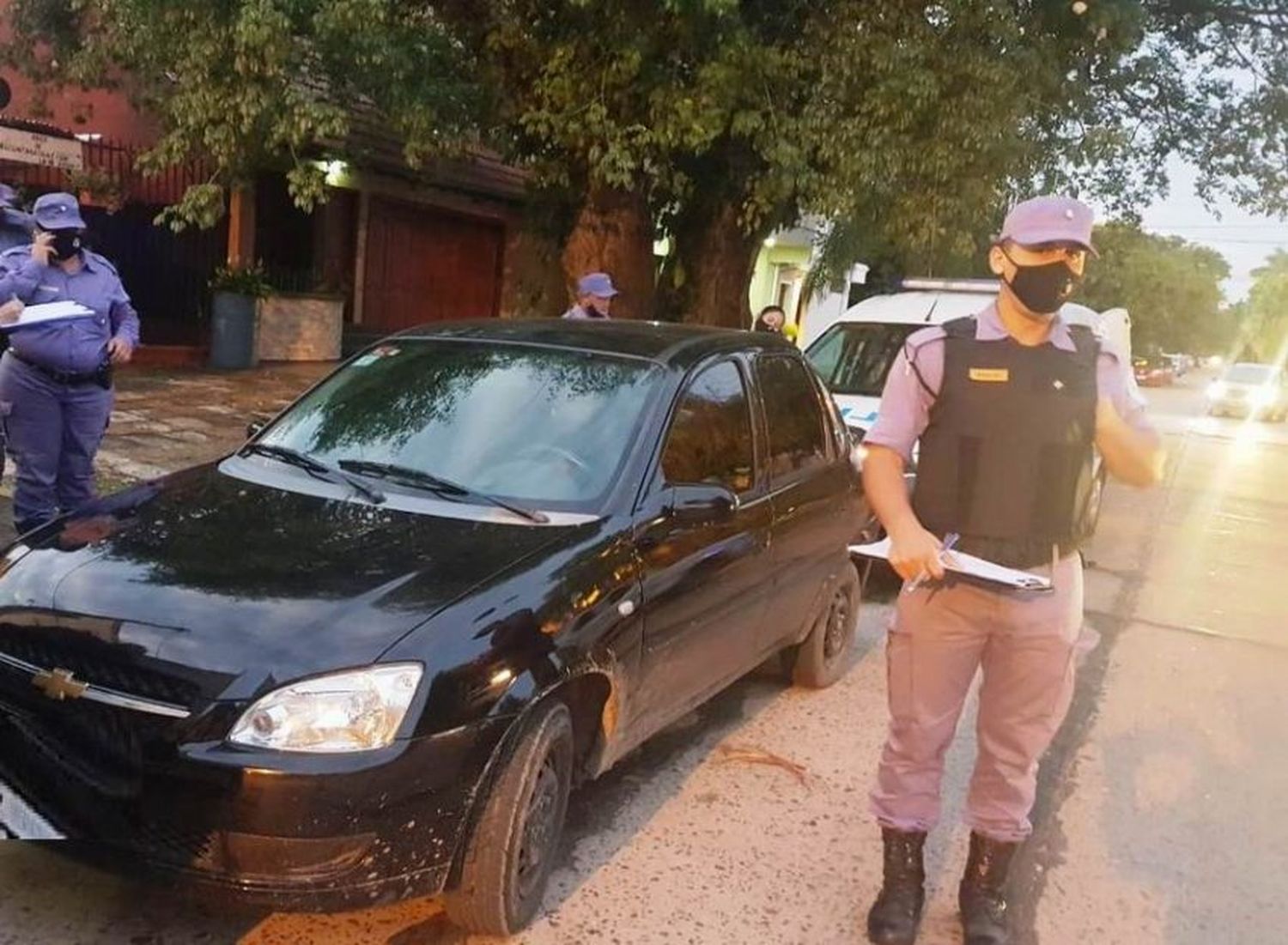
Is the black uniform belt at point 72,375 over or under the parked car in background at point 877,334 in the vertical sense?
under

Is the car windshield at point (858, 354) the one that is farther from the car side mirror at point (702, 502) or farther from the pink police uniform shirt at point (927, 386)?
the pink police uniform shirt at point (927, 386)

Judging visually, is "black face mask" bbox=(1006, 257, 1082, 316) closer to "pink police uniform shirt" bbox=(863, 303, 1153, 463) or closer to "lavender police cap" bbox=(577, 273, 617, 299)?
"pink police uniform shirt" bbox=(863, 303, 1153, 463)

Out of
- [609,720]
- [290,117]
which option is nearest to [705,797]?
[609,720]

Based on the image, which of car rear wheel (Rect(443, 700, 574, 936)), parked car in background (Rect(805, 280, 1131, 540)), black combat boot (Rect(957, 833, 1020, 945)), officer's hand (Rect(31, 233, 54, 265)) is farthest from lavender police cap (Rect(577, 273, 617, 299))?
black combat boot (Rect(957, 833, 1020, 945))

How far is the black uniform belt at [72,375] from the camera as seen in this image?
17.1 ft

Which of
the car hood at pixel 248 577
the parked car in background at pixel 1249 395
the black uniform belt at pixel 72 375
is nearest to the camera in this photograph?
the car hood at pixel 248 577

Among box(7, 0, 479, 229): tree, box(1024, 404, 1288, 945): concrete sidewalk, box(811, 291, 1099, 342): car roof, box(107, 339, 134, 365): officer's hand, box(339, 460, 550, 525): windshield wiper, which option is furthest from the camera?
box(811, 291, 1099, 342): car roof

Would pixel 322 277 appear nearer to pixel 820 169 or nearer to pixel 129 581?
pixel 820 169

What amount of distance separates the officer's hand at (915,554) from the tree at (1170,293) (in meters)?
41.2

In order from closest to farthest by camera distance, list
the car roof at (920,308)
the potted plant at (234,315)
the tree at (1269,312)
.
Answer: the car roof at (920,308)
the potted plant at (234,315)
the tree at (1269,312)

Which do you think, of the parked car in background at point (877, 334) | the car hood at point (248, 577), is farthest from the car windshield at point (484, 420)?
the parked car in background at point (877, 334)

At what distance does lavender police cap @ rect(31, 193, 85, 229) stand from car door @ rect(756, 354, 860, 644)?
10.1ft

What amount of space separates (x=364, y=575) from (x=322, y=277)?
46.6 feet

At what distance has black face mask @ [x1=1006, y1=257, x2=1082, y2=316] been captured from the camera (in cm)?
293
